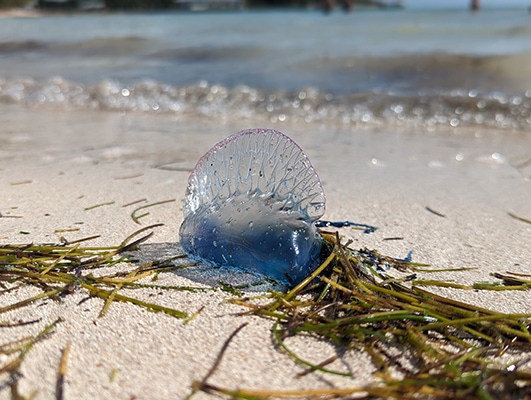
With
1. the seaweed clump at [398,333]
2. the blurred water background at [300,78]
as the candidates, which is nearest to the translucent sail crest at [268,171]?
the seaweed clump at [398,333]

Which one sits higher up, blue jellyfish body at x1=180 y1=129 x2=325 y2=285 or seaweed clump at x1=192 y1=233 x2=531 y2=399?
blue jellyfish body at x1=180 y1=129 x2=325 y2=285

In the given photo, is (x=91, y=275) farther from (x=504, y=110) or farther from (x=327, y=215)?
(x=504, y=110)

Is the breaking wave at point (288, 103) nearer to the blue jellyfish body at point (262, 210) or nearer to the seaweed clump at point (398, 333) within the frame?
the blue jellyfish body at point (262, 210)

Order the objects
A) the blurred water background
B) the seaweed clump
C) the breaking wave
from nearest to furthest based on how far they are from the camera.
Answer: the seaweed clump
the breaking wave
the blurred water background

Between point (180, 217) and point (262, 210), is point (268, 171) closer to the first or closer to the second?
point (262, 210)

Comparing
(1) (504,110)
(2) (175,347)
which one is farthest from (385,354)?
(1) (504,110)

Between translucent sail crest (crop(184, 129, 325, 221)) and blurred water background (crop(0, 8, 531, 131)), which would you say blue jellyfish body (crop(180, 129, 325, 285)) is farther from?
blurred water background (crop(0, 8, 531, 131))

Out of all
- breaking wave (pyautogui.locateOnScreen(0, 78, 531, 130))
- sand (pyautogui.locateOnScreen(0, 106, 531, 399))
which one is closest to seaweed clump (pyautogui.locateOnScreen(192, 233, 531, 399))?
sand (pyautogui.locateOnScreen(0, 106, 531, 399))
